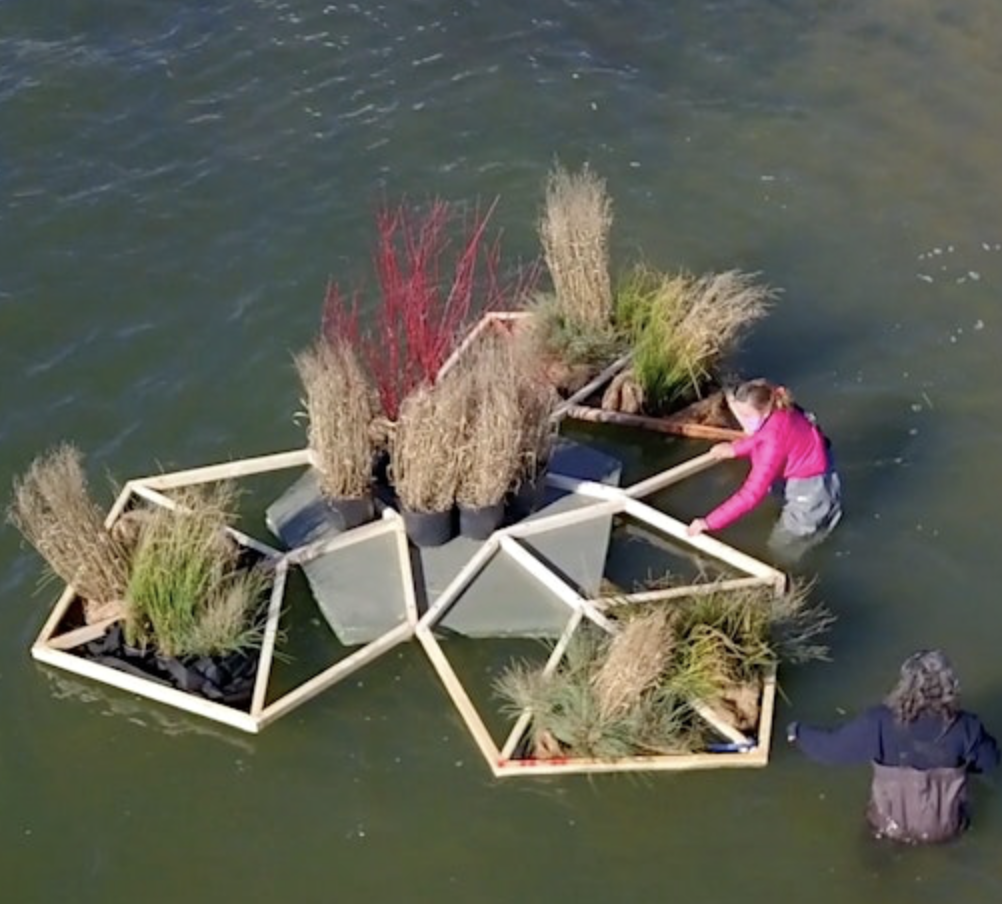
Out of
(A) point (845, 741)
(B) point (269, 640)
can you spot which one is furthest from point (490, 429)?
(A) point (845, 741)

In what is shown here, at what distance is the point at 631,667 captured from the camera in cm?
1013

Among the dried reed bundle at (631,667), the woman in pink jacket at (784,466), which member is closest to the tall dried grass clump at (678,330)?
the woman in pink jacket at (784,466)

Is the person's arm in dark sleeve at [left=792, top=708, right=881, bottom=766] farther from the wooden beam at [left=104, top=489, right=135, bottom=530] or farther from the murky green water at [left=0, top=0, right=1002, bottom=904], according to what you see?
the wooden beam at [left=104, top=489, right=135, bottom=530]

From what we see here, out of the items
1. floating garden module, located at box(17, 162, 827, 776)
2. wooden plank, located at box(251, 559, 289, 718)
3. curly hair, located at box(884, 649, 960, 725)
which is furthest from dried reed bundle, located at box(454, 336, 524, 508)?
curly hair, located at box(884, 649, 960, 725)

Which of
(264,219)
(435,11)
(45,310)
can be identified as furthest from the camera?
(435,11)

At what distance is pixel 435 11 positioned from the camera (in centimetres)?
1756

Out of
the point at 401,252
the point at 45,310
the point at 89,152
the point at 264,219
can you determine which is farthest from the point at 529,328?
the point at 89,152

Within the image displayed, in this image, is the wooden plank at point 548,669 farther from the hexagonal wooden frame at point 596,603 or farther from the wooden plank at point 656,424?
the wooden plank at point 656,424

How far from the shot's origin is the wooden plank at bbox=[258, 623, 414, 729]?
10.7m

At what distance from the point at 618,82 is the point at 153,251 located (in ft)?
16.9

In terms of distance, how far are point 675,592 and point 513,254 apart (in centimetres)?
454

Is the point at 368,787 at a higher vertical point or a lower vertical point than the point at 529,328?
lower

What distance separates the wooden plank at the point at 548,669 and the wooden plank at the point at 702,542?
3.71ft

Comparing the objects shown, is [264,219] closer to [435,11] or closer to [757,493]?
[435,11]
